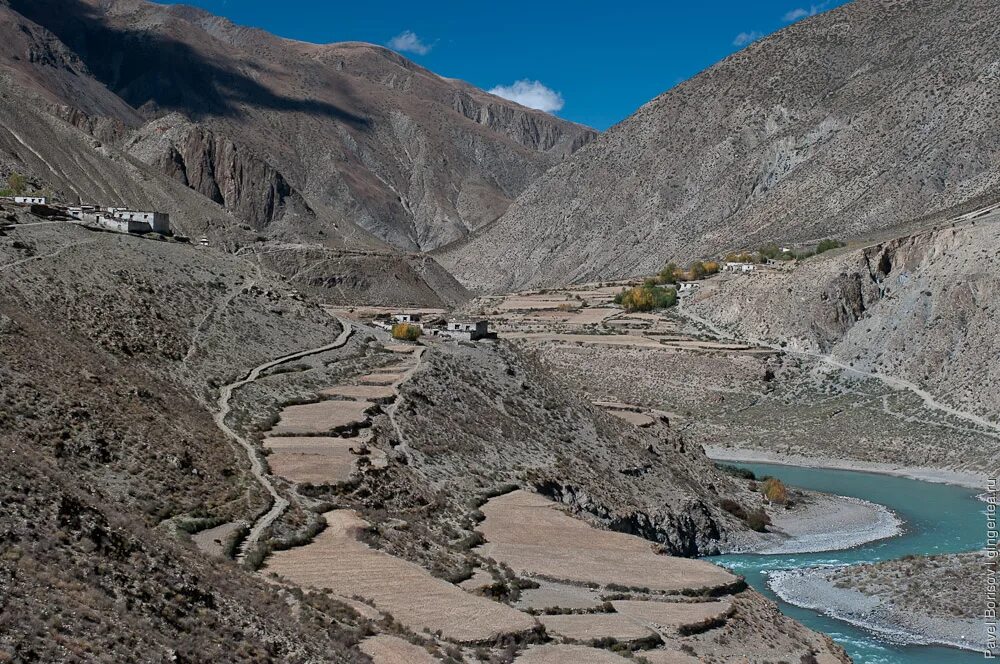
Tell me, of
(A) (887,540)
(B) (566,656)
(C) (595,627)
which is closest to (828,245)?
(A) (887,540)

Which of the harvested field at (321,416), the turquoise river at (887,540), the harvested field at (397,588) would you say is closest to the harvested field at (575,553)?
the harvested field at (397,588)

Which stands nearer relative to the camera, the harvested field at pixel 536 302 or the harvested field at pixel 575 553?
the harvested field at pixel 575 553

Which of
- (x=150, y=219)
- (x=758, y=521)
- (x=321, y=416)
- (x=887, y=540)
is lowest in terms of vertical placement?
(x=887, y=540)

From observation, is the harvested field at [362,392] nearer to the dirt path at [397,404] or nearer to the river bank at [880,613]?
the dirt path at [397,404]

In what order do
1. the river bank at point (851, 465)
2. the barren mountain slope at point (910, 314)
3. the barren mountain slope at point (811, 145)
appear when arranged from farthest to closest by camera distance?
the barren mountain slope at point (811, 145), the barren mountain slope at point (910, 314), the river bank at point (851, 465)

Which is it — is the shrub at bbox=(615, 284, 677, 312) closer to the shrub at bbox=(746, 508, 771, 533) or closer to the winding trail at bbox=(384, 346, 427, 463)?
the winding trail at bbox=(384, 346, 427, 463)

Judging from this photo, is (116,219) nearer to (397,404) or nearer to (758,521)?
(397,404)

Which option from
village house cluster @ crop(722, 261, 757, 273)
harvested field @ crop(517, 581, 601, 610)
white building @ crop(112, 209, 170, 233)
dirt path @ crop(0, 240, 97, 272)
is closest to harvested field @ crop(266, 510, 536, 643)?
harvested field @ crop(517, 581, 601, 610)
